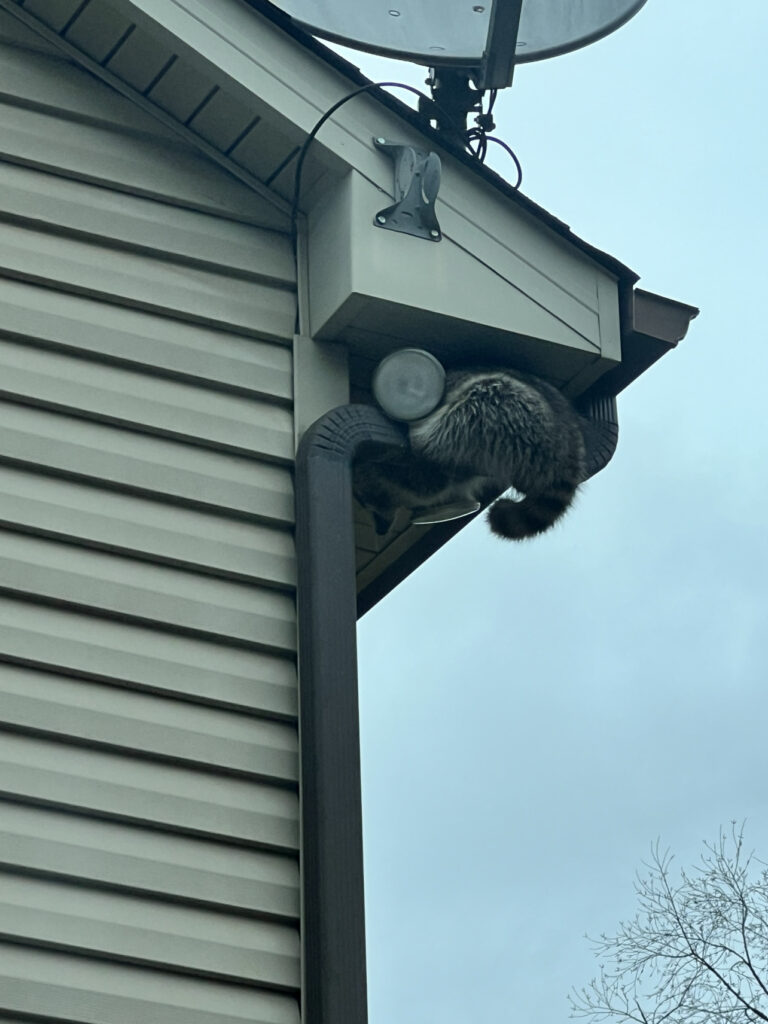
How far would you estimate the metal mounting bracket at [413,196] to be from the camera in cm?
408

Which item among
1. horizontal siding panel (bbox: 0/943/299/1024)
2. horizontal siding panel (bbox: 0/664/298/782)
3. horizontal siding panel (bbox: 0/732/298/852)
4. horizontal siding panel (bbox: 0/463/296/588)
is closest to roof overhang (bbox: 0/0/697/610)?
horizontal siding panel (bbox: 0/463/296/588)

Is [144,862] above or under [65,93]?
under

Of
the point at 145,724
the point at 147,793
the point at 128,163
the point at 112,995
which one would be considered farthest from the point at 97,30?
the point at 112,995

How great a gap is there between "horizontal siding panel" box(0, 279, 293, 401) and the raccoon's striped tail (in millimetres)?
605

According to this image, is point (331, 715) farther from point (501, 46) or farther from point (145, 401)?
point (501, 46)

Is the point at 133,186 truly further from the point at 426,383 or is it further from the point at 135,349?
the point at 426,383

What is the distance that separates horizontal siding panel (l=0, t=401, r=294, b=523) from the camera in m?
3.69

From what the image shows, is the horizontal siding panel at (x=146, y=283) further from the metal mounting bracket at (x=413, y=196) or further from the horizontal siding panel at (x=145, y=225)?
the metal mounting bracket at (x=413, y=196)

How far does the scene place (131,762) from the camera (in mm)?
3449

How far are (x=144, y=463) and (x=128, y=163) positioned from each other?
835mm

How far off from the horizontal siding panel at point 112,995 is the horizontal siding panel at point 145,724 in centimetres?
44

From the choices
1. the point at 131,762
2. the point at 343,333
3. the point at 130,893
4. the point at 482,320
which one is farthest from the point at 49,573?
the point at 482,320

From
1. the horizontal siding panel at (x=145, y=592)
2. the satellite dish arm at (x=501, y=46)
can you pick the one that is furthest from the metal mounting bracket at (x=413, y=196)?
the horizontal siding panel at (x=145, y=592)

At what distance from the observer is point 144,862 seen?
3350 mm
